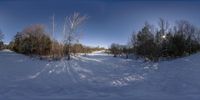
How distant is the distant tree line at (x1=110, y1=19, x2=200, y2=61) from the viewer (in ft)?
79.3

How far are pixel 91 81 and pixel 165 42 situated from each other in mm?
15324

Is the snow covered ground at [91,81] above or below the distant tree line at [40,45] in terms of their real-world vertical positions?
below

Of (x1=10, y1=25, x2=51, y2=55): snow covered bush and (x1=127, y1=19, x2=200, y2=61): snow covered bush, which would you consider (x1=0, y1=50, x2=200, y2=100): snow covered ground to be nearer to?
(x1=10, y1=25, x2=51, y2=55): snow covered bush

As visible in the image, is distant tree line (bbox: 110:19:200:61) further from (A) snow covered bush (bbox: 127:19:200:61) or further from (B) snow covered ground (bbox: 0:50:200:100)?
(B) snow covered ground (bbox: 0:50:200:100)

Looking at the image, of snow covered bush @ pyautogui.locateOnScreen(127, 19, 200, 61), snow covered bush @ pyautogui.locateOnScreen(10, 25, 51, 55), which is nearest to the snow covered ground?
snow covered bush @ pyautogui.locateOnScreen(10, 25, 51, 55)

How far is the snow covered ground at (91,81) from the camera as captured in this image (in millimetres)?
8648

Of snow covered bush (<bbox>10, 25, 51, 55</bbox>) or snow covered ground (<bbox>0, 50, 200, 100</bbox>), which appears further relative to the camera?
snow covered bush (<bbox>10, 25, 51, 55</bbox>)

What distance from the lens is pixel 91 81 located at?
11.8 meters

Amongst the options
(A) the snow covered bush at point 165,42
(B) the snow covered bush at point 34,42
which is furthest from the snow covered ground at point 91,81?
(A) the snow covered bush at point 165,42

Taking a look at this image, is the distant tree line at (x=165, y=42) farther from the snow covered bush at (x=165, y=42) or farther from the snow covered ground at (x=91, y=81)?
the snow covered ground at (x=91, y=81)

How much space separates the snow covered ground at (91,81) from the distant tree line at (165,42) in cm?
934

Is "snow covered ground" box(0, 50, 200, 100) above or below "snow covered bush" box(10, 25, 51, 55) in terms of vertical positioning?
below

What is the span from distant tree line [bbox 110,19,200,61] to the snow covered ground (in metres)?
9.34

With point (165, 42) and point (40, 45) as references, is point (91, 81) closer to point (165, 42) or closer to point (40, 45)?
point (40, 45)
